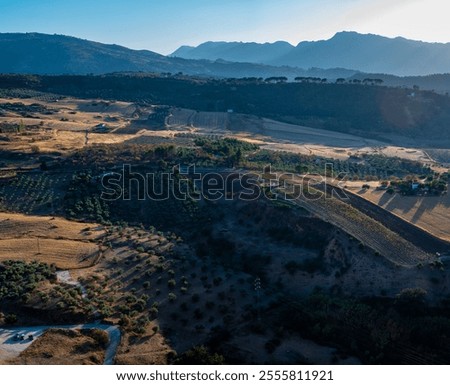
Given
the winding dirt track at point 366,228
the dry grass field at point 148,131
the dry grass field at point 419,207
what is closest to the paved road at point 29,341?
the winding dirt track at point 366,228

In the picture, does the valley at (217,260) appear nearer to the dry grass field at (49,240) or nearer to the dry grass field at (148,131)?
the dry grass field at (49,240)

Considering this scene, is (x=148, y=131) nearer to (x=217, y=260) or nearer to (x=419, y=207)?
(x=217, y=260)

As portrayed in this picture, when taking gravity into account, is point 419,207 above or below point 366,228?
above

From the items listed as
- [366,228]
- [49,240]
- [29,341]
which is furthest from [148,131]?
[29,341]

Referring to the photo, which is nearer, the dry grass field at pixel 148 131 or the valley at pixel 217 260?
the valley at pixel 217 260

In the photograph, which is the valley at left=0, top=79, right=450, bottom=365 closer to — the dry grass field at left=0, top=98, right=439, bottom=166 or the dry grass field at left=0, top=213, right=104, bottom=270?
the dry grass field at left=0, top=213, right=104, bottom=270

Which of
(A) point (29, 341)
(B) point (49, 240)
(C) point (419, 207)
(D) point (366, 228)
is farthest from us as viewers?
(C) point (419, 207)

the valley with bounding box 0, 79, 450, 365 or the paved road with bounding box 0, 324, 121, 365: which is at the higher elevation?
the valley with bounding box 0, 79, 450, 365

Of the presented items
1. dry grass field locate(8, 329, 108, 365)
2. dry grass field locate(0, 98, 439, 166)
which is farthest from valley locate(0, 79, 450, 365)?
dry grass field locate(0, 98, 439, 166)
